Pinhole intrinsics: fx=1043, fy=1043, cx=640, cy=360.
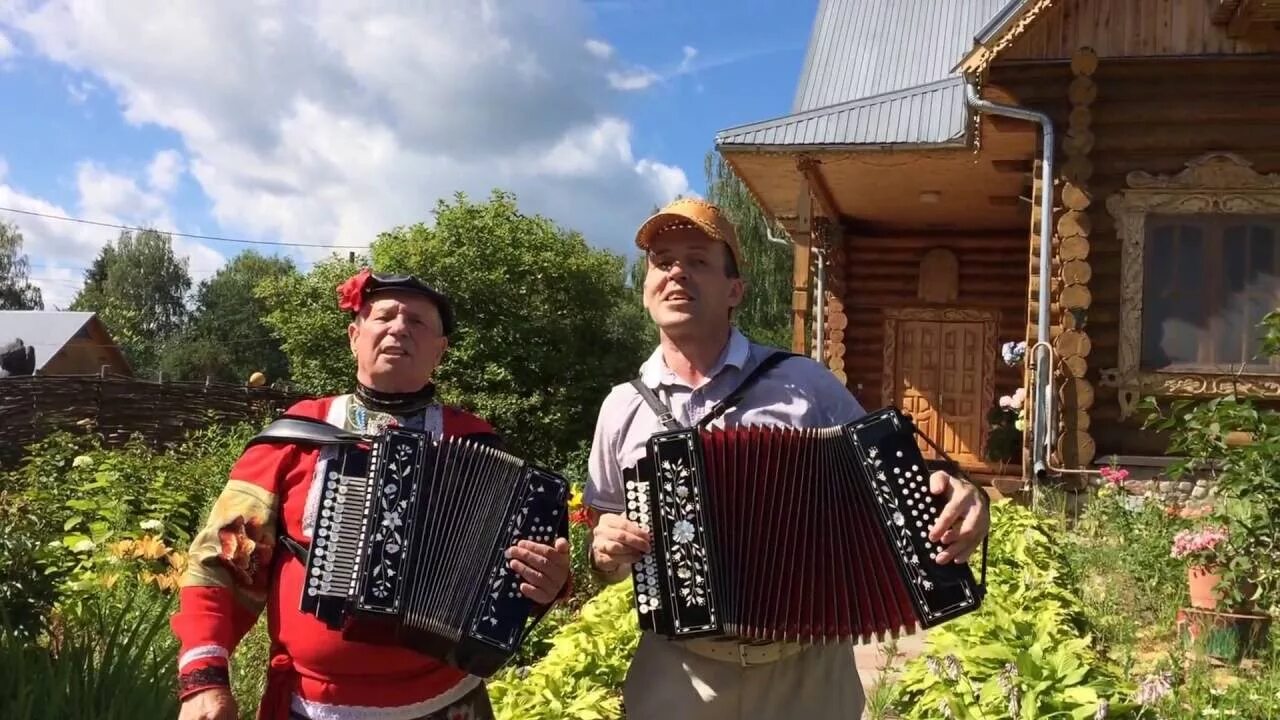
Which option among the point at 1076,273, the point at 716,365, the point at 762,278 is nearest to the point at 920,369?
the point at 1076,273

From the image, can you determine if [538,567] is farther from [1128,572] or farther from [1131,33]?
[1131,33]

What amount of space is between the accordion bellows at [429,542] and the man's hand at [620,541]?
0.08 m

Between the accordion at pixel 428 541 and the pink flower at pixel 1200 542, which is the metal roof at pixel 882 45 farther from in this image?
the accordion at pixel 428 541

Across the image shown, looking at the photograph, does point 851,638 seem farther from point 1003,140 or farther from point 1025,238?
point 1025,238

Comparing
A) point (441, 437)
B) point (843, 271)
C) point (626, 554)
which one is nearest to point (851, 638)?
point (626, 554)

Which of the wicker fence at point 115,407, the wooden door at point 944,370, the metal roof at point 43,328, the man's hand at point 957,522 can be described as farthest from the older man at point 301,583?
the metal roof at point 43,328

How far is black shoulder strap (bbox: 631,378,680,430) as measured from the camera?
2.18 meters

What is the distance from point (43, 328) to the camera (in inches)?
1331

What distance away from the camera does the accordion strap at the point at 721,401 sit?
2.19 meters

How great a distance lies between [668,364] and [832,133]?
23.3 feet

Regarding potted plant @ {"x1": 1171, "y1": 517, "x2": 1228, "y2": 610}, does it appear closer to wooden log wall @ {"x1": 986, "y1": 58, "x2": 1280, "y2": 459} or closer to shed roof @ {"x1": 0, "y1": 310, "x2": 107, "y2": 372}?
A: wooden log wall @ {"x1": 986, "y1": 58, "x2": 1280, "y2": 459}

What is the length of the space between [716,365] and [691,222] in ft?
1.03

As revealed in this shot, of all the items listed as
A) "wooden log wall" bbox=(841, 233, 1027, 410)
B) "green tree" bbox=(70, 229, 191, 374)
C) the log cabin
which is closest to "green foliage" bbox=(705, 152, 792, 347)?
"wooden log wall" bbox=(841, 233, 1027, 410)

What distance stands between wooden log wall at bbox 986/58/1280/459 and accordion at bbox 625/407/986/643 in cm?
593
